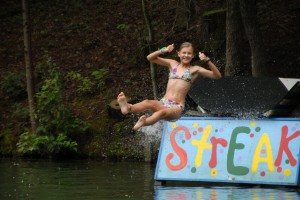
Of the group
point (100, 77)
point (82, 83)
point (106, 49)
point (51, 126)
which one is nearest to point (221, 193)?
point (51, 126)

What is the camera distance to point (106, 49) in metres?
24.5

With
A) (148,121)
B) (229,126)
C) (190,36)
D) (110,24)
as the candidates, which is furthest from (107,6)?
(148,121)

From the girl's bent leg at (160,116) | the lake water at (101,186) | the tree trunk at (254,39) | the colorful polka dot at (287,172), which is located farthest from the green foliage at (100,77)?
the girl's bent leg at (160,116)

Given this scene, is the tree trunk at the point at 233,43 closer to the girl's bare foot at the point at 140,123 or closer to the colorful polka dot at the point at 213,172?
the colorful polka dot at the point at 213,172

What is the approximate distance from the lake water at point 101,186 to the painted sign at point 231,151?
28 centimetres

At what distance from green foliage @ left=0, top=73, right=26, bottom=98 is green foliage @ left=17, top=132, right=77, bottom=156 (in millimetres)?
3231

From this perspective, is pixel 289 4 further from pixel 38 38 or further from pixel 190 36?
pixel 38 38

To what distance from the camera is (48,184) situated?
14.6 m

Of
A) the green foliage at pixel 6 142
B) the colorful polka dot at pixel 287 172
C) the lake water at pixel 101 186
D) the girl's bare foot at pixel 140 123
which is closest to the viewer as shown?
the girl's bare foot at pixel 140 123

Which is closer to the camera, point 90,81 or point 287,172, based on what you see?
point 287,172

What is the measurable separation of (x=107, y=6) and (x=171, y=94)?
1508 cm

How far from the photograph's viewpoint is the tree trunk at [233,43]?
18859 millimetres

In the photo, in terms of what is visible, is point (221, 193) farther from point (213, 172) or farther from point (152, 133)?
point (152, 133)

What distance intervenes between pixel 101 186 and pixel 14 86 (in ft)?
31.5
